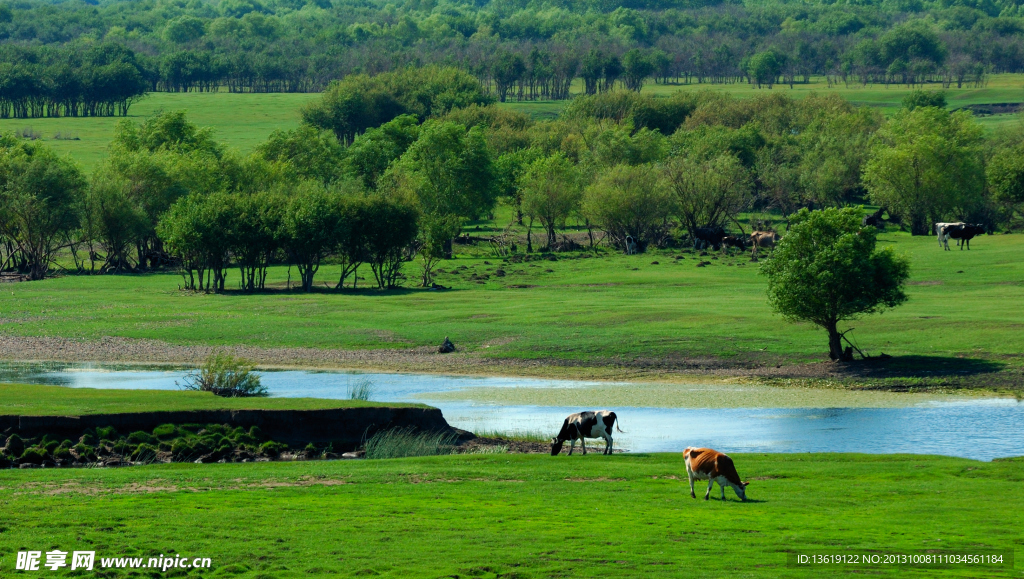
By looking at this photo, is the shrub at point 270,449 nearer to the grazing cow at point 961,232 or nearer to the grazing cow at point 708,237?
the grazing cow at point 961,232

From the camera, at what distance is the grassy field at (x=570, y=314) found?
47469 millimetres

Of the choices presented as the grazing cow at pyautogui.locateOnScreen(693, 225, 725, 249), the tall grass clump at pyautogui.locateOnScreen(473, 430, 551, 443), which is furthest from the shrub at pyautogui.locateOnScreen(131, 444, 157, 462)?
the grazing cow at pyautogui.locateOnScreen(693, 225, 725, 249)

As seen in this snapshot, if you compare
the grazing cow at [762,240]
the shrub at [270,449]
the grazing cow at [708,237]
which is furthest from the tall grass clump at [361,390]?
the grazing cow at [708,237]

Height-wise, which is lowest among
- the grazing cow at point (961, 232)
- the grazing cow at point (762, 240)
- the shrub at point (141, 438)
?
the shrub at point (141, 438)

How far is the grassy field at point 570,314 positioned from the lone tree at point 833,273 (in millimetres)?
2525

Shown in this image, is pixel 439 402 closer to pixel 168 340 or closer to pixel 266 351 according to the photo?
pixel 266 351

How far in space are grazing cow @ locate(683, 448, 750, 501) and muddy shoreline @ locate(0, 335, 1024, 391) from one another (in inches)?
872

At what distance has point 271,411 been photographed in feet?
100

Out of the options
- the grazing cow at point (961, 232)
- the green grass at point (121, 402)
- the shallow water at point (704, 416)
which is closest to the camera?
the green grass at point (121, 402)

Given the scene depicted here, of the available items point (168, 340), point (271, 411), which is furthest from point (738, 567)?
point (168, 340)

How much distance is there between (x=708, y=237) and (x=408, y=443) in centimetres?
6352

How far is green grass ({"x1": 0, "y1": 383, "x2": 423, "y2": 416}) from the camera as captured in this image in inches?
1174

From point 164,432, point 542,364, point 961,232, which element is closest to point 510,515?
point 164,432

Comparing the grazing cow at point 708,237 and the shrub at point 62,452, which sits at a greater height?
the grazing cow at point 708,237
